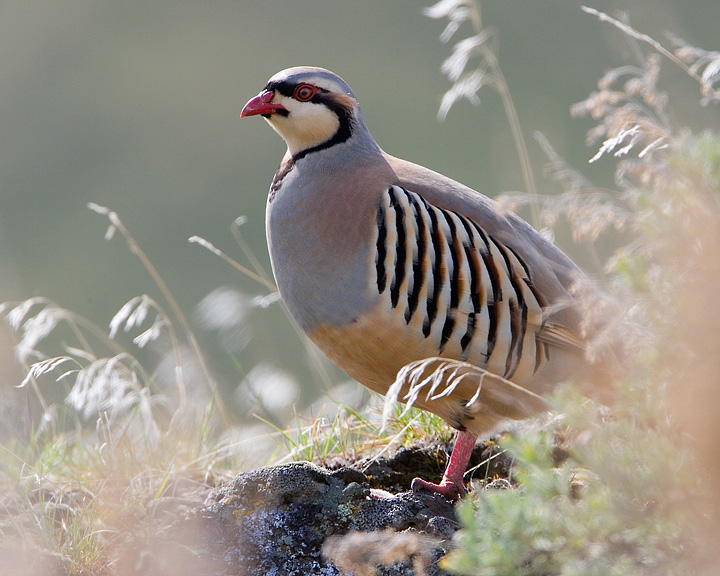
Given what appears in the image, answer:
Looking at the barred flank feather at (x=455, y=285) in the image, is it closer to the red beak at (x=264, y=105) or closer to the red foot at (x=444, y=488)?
the red foot at (x=444, y=488)

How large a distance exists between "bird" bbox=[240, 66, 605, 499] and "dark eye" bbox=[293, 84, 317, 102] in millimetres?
276

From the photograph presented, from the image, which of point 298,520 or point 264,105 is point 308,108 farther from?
point 298,520

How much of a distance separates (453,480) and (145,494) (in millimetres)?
1095

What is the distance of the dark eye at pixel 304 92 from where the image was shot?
13.2ft

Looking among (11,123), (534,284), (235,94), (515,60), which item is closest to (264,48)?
(235,94)

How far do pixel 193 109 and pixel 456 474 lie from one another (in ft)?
183

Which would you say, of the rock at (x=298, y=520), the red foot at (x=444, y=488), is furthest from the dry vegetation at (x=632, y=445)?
the red foot at (x=444, y=488)

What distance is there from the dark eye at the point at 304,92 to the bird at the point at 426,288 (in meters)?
0.28

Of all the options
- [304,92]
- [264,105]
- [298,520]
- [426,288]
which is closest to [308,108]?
[304,92]

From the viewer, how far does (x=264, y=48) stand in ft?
208

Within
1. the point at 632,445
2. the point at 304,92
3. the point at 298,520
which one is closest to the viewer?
the point at 632,445

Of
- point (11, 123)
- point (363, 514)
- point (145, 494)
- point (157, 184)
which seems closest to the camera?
point (363, 514)

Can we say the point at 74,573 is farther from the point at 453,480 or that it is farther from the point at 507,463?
the point at 507,463

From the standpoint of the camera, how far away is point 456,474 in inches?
141
